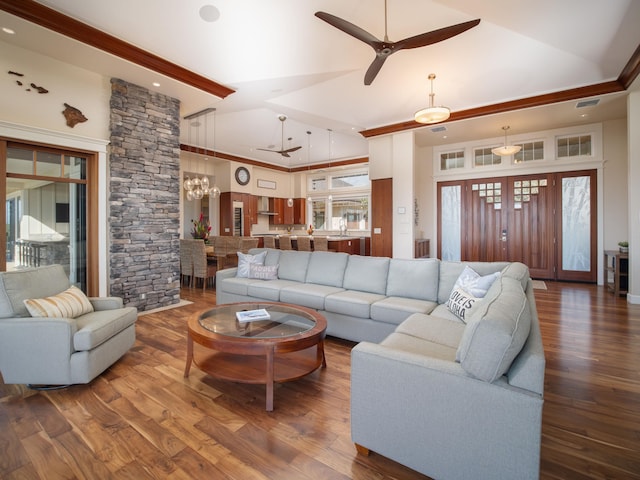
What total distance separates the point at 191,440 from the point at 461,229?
7.29 metres

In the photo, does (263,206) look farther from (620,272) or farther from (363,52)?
(620,272)

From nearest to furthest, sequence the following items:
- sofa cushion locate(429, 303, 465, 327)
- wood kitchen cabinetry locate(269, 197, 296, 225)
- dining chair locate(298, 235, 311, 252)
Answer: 1. sofa cushion locate(429, 303, 465, 327)
2. dining chair locate(298, 235, 311, 252)
3. wood kitchen cabinetry locate(269, 197, 296, 225)

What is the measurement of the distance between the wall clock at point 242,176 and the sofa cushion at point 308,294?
6.38 metres

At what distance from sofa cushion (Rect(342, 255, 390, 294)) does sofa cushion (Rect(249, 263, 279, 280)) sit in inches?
42.8

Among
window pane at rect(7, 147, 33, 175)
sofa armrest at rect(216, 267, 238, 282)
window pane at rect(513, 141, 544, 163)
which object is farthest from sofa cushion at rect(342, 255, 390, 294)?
window pane at rect(513, 141, 544, 163)

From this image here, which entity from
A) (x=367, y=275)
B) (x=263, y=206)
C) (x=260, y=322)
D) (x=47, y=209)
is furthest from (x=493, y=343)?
(x=263, y=206)

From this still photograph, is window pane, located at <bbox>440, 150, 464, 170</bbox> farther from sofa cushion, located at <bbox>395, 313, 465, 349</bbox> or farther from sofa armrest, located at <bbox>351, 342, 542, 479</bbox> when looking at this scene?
sofa armrest, located at <bbox>351, 342, 542, 479</bbox>

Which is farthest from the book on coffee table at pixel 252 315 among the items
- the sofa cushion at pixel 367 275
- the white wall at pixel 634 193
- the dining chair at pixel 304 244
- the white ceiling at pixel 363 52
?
the white wall at pixel 634 193

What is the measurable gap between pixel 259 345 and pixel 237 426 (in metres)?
0.50

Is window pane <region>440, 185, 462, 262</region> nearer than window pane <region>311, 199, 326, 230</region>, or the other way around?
window pane <region>440, 185, 462, 262</region>

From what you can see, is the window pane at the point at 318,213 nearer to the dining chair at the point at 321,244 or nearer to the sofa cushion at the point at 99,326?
the dining chair at the point at 321,244

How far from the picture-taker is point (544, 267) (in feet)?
22.2

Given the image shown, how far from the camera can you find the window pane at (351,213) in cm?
1012

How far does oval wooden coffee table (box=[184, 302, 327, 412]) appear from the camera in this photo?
2.19 meters
